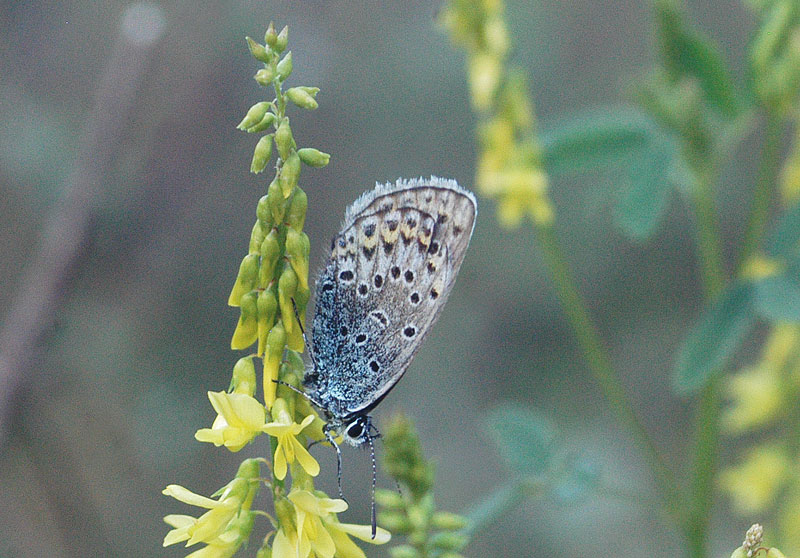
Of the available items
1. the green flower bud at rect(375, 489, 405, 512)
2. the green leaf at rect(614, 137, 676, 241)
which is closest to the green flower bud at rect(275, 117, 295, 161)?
the green flower bud at rect(375, 489, 405, 512)

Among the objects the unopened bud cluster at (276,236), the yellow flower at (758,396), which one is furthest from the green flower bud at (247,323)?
the yellow flower at (758,396)

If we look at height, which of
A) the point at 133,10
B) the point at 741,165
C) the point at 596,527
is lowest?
the point at 596,527

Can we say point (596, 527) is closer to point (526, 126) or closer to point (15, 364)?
point (526, 126)

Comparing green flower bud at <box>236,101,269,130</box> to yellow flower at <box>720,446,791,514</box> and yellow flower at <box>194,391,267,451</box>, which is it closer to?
yellow flower at <box>194,391,267,451</box>

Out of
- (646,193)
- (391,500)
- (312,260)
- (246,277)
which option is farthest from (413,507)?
(312,260)

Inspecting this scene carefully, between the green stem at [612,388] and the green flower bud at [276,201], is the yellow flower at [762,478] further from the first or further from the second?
the green flower bud at [276,201]

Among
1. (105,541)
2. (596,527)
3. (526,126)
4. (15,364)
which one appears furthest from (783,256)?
(105,541)
